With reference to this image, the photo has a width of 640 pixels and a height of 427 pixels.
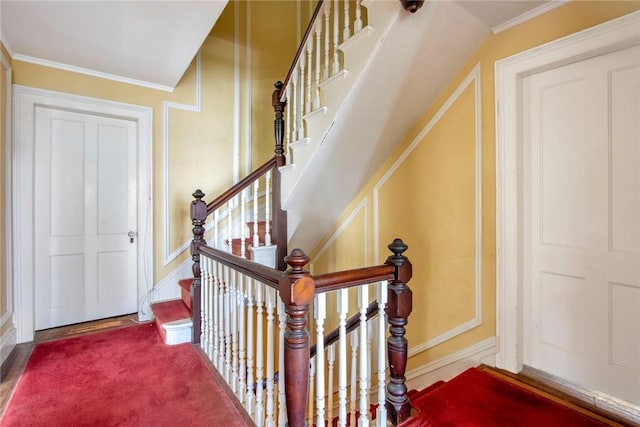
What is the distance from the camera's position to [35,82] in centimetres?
257

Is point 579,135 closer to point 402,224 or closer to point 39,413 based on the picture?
point 402,224

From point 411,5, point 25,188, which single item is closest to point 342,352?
point 411,5

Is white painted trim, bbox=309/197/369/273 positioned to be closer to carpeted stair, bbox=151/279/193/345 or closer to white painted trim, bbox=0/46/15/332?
carpeted stair, bbox=151/279/193/345

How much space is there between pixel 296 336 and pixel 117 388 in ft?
4.63

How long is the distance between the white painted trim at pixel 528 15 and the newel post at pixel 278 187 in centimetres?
164

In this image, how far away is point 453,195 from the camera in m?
2.19

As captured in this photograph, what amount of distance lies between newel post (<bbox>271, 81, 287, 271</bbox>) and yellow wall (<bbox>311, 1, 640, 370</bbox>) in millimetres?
835

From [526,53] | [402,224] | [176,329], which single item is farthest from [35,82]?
[526,53]

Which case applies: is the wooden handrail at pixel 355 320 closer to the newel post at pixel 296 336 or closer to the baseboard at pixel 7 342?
the newel post at pixel 296 336

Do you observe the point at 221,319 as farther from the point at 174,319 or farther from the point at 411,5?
the point at 411,5

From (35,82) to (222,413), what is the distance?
2934mm

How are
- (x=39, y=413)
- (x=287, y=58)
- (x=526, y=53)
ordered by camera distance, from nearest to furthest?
(x=39, y=413)
(x=526, y=53)
(x=287, y=58)

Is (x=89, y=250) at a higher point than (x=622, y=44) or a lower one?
lower

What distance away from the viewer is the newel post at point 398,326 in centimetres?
153
